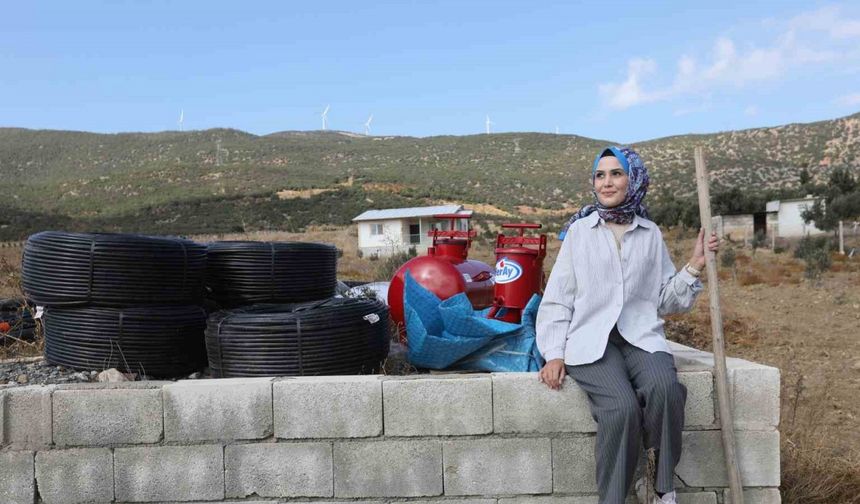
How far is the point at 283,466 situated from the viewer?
3.69 metres

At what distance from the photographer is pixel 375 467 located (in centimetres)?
369

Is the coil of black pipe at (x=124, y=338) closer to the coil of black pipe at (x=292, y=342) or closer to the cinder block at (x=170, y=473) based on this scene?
the coil of black pipe at (x=292, y=342)

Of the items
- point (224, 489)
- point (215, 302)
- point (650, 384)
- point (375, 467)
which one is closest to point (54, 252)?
point (215, 302)

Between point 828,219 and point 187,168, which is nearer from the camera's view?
point 828,219

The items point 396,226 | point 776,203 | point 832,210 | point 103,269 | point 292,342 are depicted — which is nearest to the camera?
point 292,342

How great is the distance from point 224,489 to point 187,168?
208 ft

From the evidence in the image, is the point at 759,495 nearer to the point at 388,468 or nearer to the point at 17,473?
the point at 388,468

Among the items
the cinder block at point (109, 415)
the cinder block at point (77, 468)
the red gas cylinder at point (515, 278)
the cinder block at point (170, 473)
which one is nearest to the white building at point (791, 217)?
the red gas cylinder at point (515, 278)

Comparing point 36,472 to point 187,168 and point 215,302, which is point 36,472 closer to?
point 215,302

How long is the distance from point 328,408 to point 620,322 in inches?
62.3

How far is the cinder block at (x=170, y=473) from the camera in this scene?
146 inches

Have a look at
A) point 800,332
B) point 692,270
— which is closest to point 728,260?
point 800,332

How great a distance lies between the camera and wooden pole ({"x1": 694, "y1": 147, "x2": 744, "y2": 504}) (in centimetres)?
351

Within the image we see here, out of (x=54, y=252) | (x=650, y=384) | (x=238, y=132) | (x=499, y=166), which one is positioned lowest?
(x=650, y=384)
